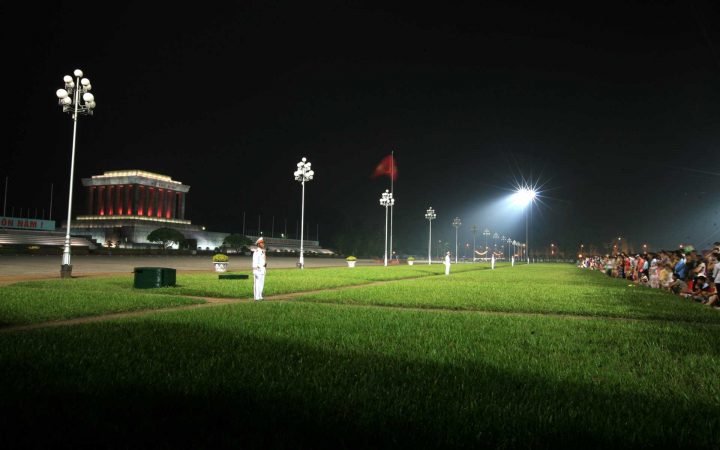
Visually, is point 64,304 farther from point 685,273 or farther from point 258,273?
point 685,273

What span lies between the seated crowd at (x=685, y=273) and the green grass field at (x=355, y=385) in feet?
30.8

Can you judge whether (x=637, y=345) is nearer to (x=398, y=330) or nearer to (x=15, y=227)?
(x=398, y=330)

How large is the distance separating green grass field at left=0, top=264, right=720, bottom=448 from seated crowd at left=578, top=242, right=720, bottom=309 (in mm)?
9397

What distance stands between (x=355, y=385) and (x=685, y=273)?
24.3 m

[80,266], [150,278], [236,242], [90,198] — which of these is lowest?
[80,266]

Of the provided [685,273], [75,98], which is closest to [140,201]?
[75,98]

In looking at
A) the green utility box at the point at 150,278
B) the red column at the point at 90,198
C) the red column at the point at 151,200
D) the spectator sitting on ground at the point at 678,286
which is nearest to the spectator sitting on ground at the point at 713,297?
the spectator sitting on ground at the point at 678,286

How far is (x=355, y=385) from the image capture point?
5.56 m

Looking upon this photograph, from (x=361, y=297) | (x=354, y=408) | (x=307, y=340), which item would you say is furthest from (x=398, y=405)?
(x=361, y=297)

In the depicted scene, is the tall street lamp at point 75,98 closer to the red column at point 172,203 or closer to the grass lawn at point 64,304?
the grass lawn at point 64,304

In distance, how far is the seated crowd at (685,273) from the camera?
18562 mm

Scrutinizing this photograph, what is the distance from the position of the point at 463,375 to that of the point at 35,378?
4915 millimetres

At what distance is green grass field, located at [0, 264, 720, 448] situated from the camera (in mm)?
4152

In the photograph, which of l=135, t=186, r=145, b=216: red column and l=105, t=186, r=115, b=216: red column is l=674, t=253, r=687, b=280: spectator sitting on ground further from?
l=105, t=186, r=115, b=216: red column
